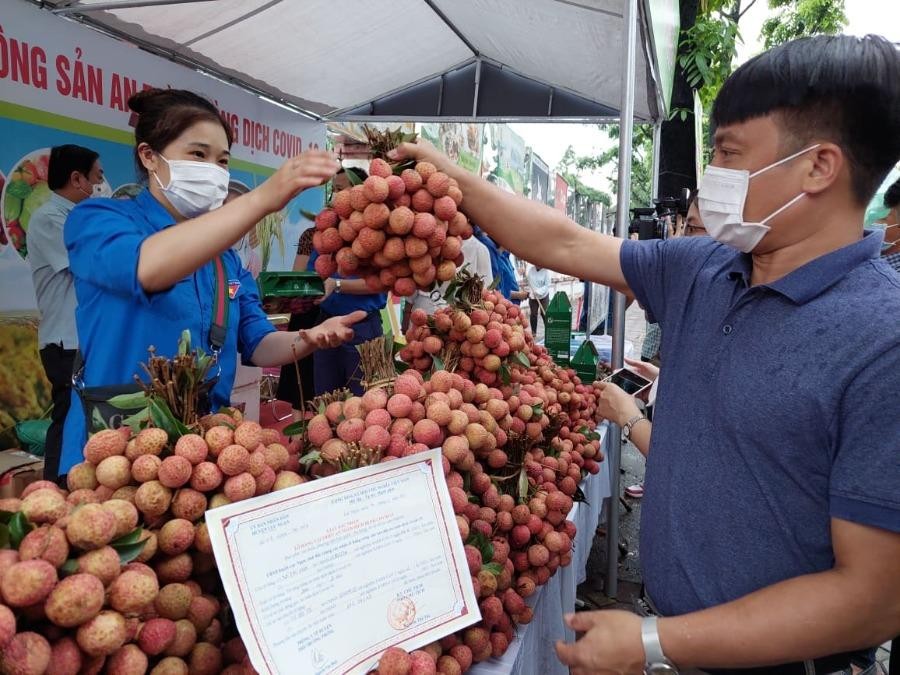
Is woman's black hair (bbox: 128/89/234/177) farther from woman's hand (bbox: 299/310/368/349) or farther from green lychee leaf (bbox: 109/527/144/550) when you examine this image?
green lychee leaf (bbox: 109/527/144/550)

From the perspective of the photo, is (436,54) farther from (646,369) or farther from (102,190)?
(646,369)

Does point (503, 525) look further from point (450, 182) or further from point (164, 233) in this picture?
point (164, 233)

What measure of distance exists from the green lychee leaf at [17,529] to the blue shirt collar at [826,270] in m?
1.33

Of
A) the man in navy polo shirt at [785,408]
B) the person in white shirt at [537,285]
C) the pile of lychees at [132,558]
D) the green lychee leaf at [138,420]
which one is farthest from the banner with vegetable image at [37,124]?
the person in white shirt at [537,285]

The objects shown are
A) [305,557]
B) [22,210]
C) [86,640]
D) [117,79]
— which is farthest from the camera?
[117,79]

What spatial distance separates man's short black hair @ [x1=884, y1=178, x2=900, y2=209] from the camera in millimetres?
2939

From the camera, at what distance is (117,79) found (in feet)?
11.7

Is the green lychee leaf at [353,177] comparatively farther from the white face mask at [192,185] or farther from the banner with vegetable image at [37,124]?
the banner with vegetable image at [37,124]

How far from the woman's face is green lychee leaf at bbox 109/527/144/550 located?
135cm

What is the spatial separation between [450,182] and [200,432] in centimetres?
→ 78

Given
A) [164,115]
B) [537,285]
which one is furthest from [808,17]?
[164,115]

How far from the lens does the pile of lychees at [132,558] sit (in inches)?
29.9

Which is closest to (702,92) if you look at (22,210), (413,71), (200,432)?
(413,71)

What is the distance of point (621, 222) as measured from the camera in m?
3.11
